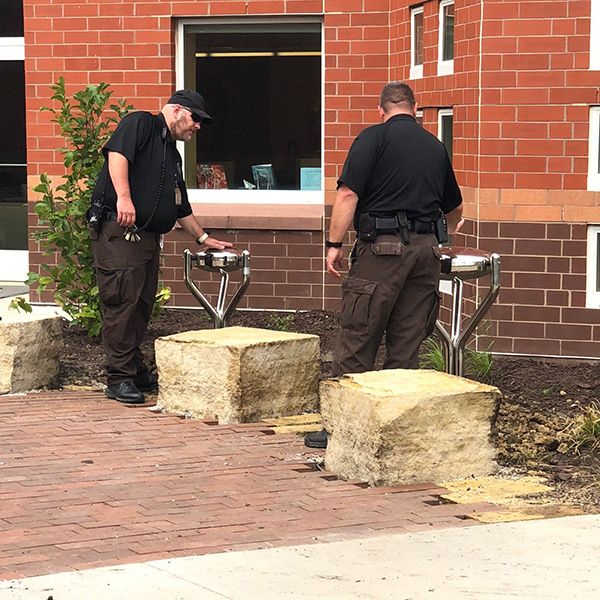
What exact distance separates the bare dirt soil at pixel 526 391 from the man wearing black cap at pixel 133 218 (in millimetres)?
633

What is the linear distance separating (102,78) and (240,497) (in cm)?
691

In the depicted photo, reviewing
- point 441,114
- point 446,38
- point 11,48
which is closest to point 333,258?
point 441,114

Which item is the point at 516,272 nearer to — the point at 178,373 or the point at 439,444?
the point at 178,373

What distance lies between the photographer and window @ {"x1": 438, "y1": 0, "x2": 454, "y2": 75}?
435 inches

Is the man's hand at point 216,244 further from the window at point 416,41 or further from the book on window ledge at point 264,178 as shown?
the book on window ledge at point 264,178

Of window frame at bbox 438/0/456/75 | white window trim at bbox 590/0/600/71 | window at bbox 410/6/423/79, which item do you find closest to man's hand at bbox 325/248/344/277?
white window trim at bbox 590/0/600/71

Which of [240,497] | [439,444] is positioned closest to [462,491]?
[439,444]

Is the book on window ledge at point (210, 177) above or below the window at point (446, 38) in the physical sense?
below

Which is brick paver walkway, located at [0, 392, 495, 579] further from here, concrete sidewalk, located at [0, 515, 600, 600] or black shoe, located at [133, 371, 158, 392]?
black shoe, located at [133, 371, 158, 392]

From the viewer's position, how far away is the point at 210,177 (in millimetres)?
12930

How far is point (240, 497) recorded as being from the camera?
21.6ft

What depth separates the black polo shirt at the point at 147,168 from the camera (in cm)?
880

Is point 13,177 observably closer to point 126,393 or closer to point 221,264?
point 221,264

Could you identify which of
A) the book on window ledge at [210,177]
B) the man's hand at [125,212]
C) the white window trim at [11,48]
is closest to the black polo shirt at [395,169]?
the man's hand at [125,212]
